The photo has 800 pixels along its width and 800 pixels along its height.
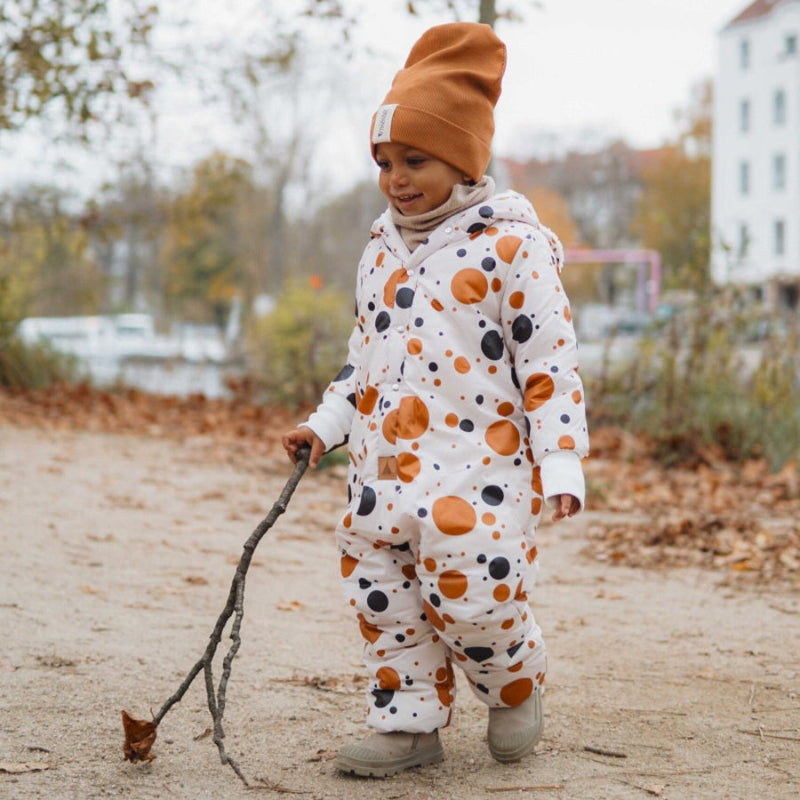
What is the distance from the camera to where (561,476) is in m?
2.41

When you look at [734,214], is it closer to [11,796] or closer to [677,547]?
[677,547]

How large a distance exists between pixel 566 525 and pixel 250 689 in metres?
3.37

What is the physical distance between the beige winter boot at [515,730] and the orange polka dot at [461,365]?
31.2 inches

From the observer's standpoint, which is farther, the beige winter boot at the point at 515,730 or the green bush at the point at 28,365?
the green bush at the point at 28,365

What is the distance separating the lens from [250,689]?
3.33m

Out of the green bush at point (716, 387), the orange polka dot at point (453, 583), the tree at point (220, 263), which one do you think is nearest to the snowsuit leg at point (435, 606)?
the orange polka dot at point (453, 583)

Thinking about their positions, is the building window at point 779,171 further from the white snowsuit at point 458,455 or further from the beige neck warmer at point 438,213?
the white snowsuit at point 458,455

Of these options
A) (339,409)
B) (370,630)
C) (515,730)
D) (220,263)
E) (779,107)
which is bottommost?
(515,730)

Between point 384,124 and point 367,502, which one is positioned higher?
point 384,124

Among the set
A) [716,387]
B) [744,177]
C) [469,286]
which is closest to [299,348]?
[716,387]

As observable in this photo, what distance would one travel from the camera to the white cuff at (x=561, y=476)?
7.86ft

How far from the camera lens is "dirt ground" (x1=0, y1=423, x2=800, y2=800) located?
262cm

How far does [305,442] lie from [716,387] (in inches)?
249

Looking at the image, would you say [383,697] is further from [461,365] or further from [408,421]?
[461,365]
